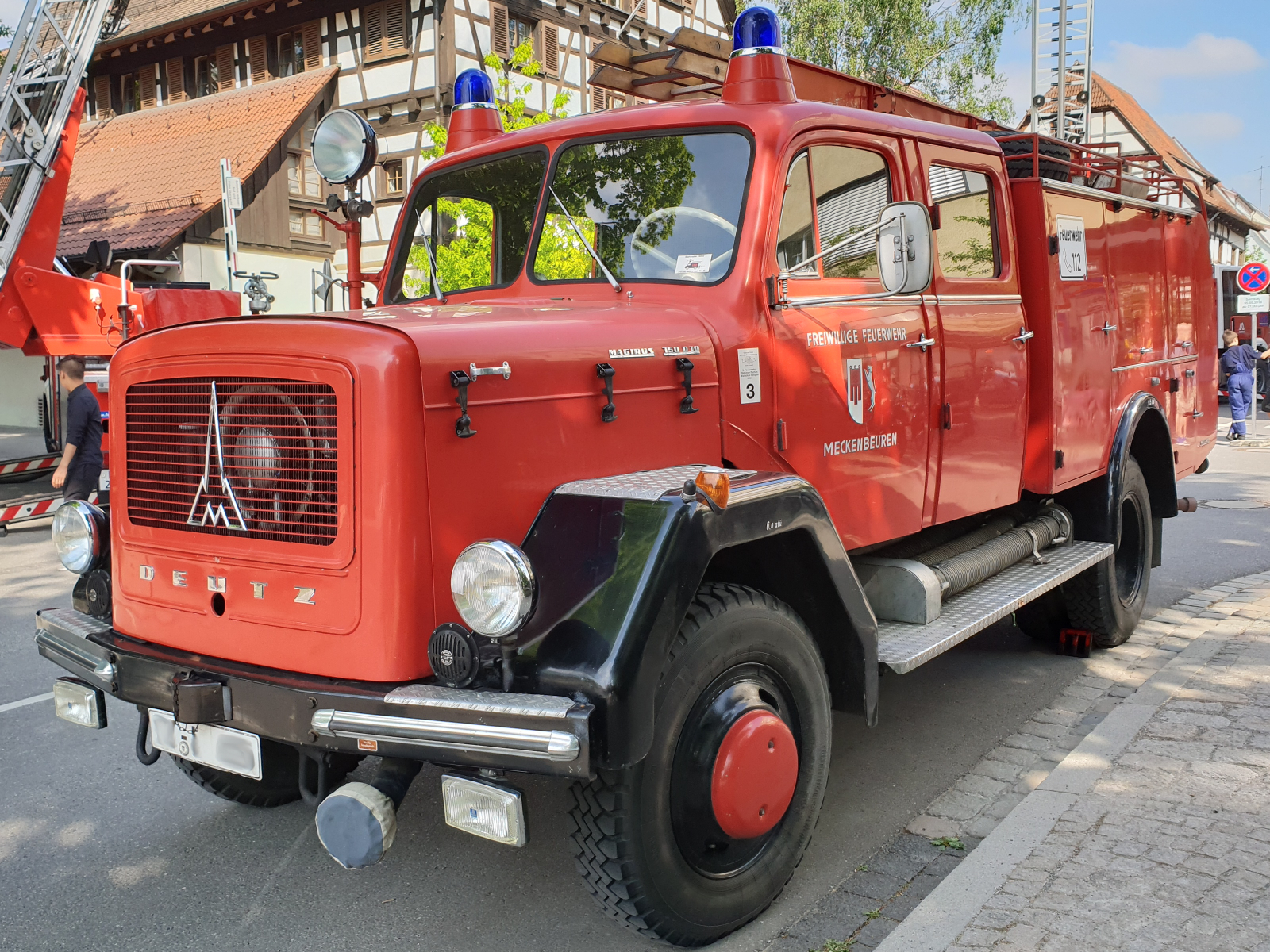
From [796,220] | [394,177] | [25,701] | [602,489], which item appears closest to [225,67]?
[394,177]

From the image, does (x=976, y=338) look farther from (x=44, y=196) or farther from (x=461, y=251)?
(x=44, y=196)

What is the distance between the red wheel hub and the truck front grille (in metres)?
1.20

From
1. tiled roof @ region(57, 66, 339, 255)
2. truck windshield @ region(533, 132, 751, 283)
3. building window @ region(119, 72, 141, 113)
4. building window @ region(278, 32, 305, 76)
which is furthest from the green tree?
building window @ region(119, 72, 141, 113)

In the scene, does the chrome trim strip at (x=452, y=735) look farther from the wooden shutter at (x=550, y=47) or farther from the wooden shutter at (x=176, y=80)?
the wooden shutter at (x=176, y=80)

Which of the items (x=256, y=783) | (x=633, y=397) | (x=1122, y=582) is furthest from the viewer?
(x=1122, y=582)

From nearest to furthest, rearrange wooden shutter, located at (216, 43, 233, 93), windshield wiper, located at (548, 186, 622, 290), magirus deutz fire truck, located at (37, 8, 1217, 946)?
magirus deutz fire truck, located at (37, 8, 1217, 946), windshield wiper, located at (548, 186, 622, 290), wooden shutter, located at (216, 43, 233, 93)

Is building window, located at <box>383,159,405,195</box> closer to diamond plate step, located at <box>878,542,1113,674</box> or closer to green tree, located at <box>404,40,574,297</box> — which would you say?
green tree, located at <box>404,40,574,297</box>

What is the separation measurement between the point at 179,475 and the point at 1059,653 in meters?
4.84

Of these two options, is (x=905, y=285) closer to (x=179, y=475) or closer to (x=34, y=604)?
(x=179, y=475)

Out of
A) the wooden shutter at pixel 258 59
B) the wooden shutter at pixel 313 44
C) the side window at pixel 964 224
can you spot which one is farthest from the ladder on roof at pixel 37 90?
the wooden shutter at pixel 258 59

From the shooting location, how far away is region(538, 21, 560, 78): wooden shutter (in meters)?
23.4

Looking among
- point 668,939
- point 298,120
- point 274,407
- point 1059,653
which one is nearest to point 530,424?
point 274,407

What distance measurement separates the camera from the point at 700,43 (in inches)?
200

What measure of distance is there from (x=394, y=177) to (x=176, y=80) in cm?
779
